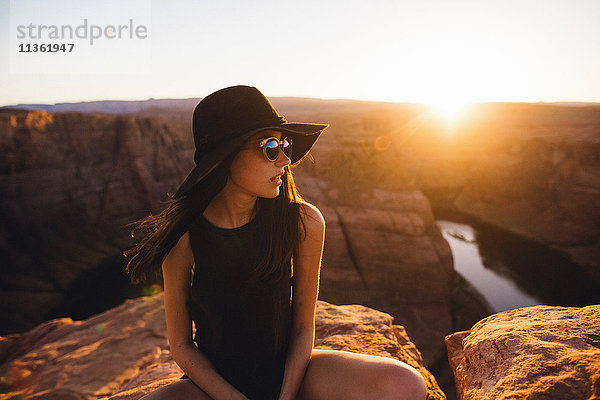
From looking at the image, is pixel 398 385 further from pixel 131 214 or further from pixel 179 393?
pixel 131 214

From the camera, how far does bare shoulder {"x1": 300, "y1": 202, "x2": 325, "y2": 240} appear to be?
66.4 inches

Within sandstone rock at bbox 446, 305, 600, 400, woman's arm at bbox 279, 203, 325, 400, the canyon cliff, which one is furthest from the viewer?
the canyon cliff

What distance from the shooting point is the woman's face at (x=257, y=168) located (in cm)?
140

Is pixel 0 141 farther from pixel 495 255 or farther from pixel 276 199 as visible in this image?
pixel 495 255

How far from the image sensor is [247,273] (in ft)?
5.17

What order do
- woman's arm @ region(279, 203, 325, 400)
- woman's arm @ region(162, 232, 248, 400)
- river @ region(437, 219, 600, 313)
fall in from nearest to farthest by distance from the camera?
woman's arm @ region(162, 232, 248, 400), woman's arm @ region(279, 203, 325, 400), river @ region(437, 219, 600, 313)

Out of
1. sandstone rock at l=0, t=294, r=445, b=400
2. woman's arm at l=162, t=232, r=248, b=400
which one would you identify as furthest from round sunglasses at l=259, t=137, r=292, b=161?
sandstone rock at l=0, t=294, r=445, b=400

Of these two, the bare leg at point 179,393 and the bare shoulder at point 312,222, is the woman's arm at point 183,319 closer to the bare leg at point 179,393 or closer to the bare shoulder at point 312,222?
the bare leg at point 179,393

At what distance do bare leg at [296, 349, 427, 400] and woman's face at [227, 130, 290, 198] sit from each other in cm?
87

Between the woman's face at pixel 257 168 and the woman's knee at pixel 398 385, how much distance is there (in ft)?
3.04

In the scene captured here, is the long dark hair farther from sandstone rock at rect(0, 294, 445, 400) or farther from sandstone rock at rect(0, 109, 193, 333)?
sandstone rock at rect(0, 109, 193, 333)

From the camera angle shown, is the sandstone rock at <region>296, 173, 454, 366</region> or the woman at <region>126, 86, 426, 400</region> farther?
the sandstone rock at <region>296, 173, 454, 366</region>

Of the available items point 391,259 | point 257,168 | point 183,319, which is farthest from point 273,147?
point 391,259

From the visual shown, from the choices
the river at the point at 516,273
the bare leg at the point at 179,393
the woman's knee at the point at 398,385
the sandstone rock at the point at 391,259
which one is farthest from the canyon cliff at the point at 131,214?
the woman's knee at the point at 398,385
